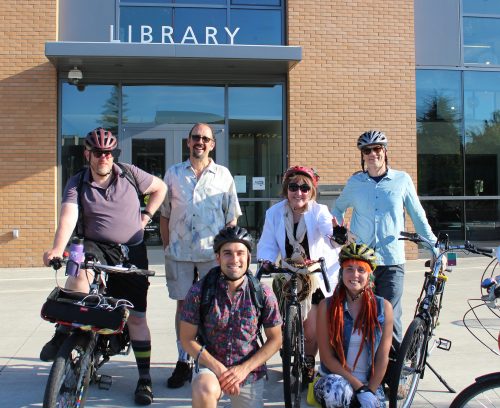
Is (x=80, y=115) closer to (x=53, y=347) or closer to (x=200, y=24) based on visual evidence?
(x=200, y=24)

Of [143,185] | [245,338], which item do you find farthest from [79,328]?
[143,185]

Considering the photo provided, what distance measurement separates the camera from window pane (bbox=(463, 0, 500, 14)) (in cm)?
1146

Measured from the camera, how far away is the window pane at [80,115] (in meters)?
10.5

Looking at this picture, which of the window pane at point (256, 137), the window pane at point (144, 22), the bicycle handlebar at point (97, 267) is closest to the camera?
the bicycle handlebar at point (97, 267)

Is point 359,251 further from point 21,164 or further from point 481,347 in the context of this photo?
point 21,164

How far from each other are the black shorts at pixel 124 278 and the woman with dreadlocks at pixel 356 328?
1388mm

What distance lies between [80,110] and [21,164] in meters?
1.49

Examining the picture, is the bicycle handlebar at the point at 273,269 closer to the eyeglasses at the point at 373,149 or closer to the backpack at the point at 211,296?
the backpack at the point at 211,296

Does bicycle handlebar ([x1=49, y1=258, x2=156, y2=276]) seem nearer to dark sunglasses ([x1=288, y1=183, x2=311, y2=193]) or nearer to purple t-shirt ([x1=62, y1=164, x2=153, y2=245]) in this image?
purple t-shirt ([x1=62, y1=164, x2=153, y2=245])

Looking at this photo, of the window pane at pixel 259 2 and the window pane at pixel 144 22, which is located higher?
the window pane at pixel 259 2

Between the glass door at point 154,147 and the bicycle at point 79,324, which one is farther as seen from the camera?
the glass door at point 154,147

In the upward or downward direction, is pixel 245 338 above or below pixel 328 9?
below

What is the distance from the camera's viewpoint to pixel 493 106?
11727 mm

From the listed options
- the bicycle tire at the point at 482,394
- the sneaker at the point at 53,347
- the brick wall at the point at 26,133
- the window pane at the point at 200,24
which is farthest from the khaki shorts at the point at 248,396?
the window pane at the point at 200,24
